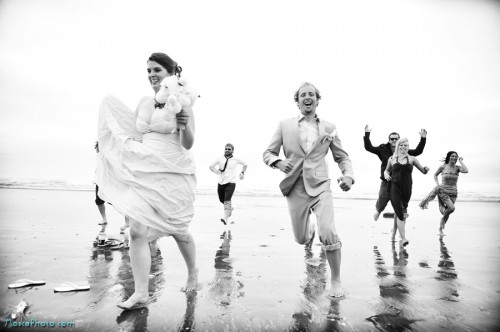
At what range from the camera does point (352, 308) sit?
2.89m

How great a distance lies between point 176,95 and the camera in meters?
2.84

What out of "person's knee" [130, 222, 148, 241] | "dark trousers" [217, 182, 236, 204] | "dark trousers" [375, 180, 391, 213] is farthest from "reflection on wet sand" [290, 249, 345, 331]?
"dark trousers" [217, 182, 236, 204]

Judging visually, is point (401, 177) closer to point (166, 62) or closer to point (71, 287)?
point (166, 62)

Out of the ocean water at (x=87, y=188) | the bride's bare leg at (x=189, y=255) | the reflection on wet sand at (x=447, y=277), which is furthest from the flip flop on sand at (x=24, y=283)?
the ocean water at (x=87, y=188)

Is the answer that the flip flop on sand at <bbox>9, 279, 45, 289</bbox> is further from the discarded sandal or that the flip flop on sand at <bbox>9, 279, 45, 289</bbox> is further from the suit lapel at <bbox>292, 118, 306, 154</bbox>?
the suit lapel at <bbox>292, 118, 306, 154</bbox>

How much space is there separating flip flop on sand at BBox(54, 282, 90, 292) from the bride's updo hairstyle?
233 cm

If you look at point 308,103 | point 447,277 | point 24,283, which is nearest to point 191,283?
point 24,283

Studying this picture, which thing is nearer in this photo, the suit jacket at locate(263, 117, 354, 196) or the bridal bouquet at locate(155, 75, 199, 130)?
the bridal bouquet at locate(155, 75, 199, 130)

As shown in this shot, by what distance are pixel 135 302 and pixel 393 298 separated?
96.4 inches

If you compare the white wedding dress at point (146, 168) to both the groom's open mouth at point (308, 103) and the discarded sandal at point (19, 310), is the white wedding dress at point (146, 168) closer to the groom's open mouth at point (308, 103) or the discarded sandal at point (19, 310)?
the discarded sandal at point (19, 310)

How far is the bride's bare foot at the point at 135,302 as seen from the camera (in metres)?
2.67

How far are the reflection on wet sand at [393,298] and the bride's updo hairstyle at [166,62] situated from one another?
289 centimetres

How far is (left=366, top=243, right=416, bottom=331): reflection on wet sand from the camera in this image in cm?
255

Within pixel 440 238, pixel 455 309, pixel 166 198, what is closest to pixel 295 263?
pixel 455 309
